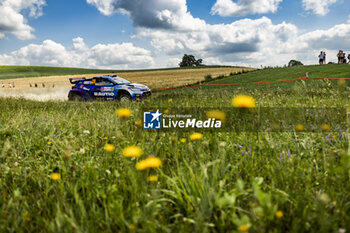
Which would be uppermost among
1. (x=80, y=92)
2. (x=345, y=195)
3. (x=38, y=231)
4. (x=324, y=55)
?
(x=324, y=55)

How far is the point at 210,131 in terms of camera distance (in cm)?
352

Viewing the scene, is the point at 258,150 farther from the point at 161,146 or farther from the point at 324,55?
the point at 324,55

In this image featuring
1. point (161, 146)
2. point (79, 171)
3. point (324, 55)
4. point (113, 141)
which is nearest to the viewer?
point (79, 171)

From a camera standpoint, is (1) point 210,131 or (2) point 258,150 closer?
(2) point 258,150

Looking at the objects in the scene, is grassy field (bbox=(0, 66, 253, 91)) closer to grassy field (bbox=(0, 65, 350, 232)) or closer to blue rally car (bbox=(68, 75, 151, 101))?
blue rally car (bbox=(68, 75, 151, 101))

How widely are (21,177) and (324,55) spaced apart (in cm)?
4330

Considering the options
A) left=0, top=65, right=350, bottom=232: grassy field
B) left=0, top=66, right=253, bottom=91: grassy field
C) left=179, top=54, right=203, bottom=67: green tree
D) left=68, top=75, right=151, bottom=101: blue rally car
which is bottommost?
left=0, top=65, right=350, bottom=232: grassy field

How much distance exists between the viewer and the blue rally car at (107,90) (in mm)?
13836

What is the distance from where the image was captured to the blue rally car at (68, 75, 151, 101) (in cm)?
1384

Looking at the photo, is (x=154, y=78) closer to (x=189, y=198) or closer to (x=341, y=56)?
(x=341, y=56)

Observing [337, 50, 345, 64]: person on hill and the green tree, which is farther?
the green tree

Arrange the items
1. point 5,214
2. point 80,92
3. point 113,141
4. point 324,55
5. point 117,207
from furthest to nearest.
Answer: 1. point 324,55
2. point 80,92
3. point 113,141
4. point 5,214
5. point 117,207

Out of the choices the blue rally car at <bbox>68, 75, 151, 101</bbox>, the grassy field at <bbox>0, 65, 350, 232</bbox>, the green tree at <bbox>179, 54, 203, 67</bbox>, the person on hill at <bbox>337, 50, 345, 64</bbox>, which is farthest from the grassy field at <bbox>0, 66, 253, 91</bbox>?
the green tree at <bbox>179, 54, 203, 67</bbox>

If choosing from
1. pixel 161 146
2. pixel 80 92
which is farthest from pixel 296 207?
pixel 80 92
